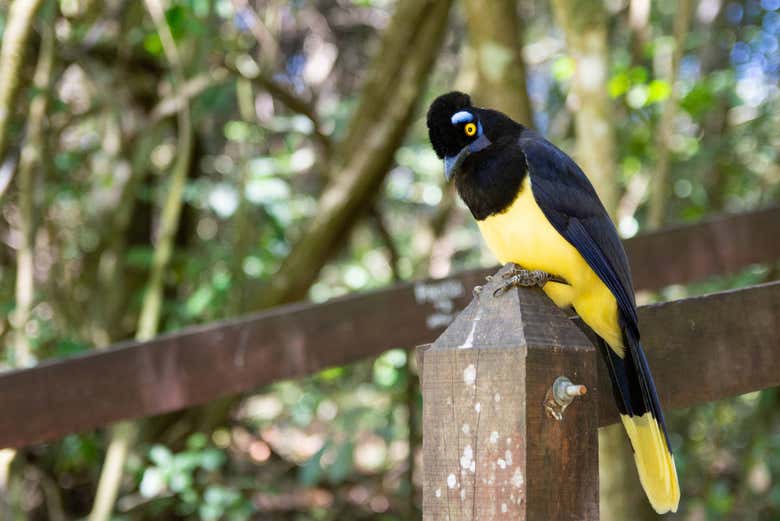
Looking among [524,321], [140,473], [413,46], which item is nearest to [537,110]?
[413,46]

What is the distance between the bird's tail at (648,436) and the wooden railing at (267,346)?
0.26 ft

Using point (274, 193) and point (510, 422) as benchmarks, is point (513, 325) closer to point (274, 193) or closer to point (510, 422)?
point (510, 422)

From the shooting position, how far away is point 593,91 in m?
3.27

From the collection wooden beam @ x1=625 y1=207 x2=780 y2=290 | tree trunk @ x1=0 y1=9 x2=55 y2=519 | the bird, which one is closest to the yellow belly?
the bird

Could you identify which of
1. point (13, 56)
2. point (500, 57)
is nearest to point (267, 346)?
point (500, 57)

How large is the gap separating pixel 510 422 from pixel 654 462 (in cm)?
57

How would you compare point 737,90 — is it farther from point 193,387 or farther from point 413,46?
point 193,387

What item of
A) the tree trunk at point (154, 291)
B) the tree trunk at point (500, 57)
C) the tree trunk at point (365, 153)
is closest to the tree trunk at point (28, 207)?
the tree trunk at point (154, 291)

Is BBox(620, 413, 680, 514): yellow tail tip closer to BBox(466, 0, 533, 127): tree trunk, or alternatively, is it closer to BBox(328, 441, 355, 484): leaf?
BBox(466, 0, 533, 127): tree trunk

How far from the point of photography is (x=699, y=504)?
524cm

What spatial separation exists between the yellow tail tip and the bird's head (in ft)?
2.63

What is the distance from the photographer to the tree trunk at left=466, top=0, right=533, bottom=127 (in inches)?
134

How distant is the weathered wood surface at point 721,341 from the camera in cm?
173

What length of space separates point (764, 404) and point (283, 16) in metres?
3.96
